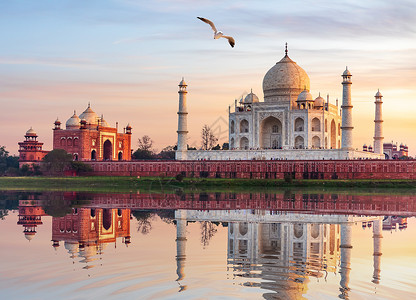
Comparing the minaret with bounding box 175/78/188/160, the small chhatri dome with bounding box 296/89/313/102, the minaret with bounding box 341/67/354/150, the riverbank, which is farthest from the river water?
the small chhatri dome with bounding box 296/89/313/102

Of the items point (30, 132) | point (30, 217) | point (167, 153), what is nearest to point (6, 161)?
point (30, 132)

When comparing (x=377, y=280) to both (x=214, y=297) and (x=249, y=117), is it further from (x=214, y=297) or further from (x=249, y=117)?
(x=249, y=117)

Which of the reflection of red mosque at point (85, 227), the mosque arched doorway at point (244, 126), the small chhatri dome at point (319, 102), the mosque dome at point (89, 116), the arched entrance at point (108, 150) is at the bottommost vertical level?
the reflection of red mosque at point (85, 227)

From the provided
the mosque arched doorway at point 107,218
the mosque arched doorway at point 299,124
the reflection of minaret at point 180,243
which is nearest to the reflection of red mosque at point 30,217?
the mosque arched doorway at point 107,218

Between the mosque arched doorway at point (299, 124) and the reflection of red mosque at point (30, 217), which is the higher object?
the mosque arched doorway at point (299, 124)

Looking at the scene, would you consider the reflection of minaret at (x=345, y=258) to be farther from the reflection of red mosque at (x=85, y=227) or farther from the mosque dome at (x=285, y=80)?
the mosque dome at (x=285, y=80)

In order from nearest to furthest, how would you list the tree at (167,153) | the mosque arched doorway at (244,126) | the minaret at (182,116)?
1. the minaret at (182,116)
2. the mosque arched doorway at (244,126)
3. the tree at (167,153)

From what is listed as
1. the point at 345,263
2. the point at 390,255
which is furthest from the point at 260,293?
the point at 390,255
